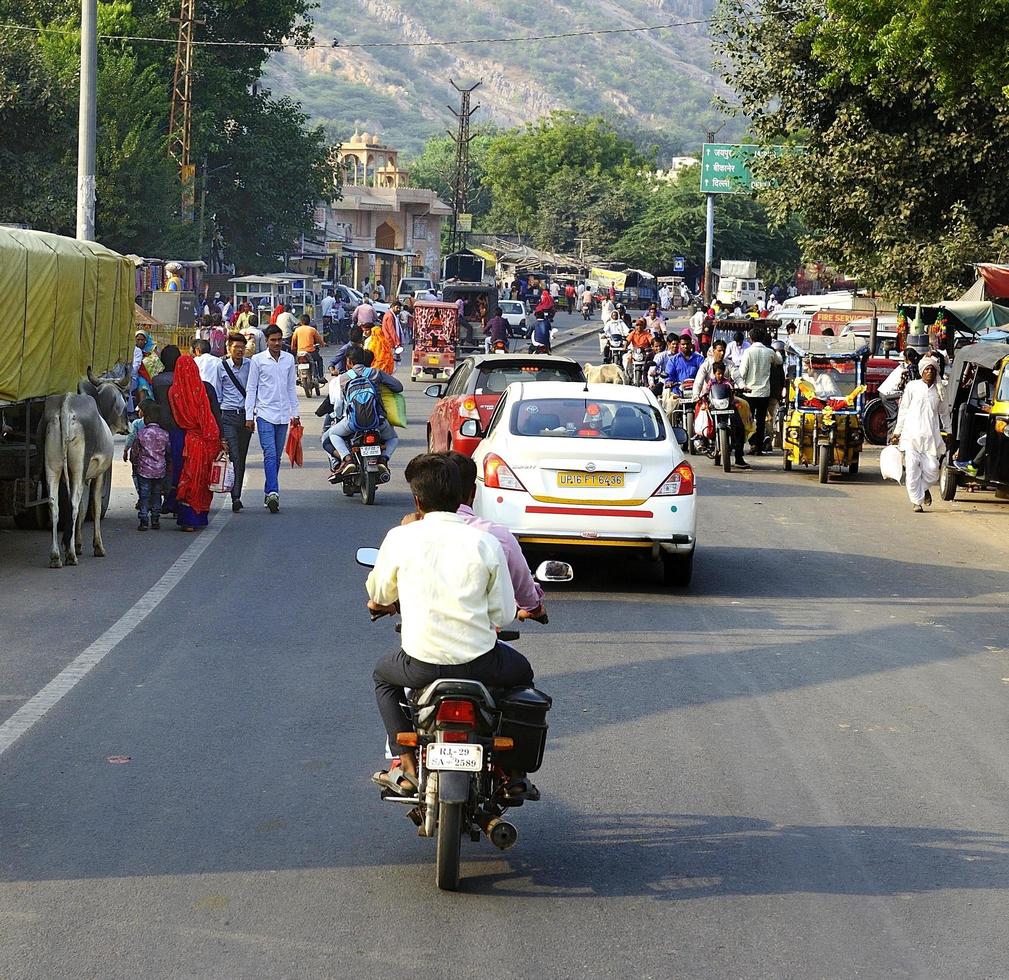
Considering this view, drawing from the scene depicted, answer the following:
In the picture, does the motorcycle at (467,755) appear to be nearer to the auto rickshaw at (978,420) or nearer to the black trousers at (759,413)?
the auto rickshaw at (978,420)

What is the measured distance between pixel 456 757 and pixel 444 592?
572 mm

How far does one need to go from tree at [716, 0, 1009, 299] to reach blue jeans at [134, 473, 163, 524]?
48.9ft

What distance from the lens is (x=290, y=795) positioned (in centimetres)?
686

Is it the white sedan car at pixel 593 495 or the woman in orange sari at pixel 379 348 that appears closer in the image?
the white sedan car at pixel 593 495

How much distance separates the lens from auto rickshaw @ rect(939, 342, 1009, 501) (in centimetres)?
1911

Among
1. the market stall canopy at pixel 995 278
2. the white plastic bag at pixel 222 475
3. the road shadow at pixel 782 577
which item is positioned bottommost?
the road shadow at pixel 782 577

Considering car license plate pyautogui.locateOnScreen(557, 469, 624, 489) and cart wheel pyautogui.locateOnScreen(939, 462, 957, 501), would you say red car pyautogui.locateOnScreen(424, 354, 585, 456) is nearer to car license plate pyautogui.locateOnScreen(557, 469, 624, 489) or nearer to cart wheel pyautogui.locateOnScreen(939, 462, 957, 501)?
cart wheel pyautogui.locateOnScreen(939, 462, 957, 501)

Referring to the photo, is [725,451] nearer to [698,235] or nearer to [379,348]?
[379,348]

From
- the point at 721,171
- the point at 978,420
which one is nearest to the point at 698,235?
the point at 721,171

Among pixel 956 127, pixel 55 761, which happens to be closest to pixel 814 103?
pixel 956 127

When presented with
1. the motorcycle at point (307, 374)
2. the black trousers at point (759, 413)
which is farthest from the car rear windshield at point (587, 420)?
the motorcycle at point (307, 374)

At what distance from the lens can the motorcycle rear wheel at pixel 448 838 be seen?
221 inches

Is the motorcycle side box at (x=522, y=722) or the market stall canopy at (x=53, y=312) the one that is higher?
the market stall canopy at (x=53, y=312)

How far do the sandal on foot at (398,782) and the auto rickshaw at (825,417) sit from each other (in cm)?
1607
